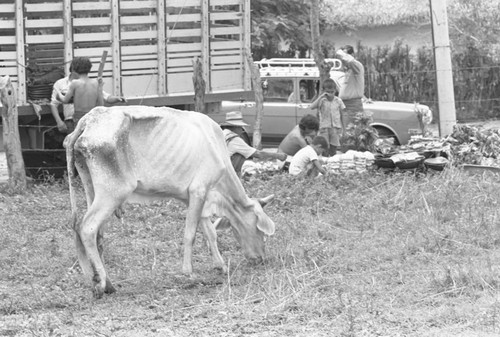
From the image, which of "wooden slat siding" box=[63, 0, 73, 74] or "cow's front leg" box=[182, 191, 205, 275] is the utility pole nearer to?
"wooden slat siding" box=[63, 0, 73, 74]

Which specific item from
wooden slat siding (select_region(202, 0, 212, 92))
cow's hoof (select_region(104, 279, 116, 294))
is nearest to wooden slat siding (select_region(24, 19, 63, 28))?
wooden slat siding (select_region(202, 0, 212, 92))

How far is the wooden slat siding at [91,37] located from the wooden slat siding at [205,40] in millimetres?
1420

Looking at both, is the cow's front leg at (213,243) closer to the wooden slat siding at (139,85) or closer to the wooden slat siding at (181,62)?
the wooden slat siding at (139,85)

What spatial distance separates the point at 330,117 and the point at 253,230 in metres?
6.77

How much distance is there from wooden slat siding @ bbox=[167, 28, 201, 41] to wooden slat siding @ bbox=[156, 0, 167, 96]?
9cm

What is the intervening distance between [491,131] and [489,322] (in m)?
8.28

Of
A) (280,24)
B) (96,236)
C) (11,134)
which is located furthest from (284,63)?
(96,236)

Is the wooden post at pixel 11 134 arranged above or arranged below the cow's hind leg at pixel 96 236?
above

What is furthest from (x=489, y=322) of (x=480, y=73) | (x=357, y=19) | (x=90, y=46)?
(x=357, y=19)

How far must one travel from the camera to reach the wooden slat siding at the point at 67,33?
15.4 meters

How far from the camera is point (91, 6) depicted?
15.6 m

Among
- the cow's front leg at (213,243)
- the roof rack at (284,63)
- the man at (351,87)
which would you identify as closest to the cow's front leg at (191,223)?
the cow's front leg at (213,243)

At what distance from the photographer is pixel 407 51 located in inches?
1086

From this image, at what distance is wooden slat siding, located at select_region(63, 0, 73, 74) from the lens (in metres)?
15.4
